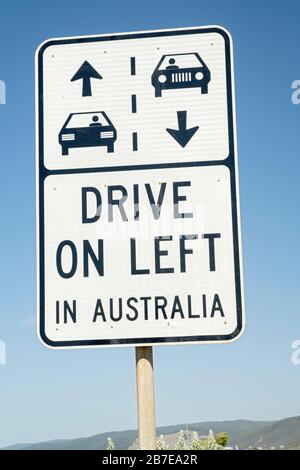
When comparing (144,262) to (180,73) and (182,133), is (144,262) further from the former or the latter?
(180,73)

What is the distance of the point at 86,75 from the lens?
3615 millimetres

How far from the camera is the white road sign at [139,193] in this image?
333 centimetres

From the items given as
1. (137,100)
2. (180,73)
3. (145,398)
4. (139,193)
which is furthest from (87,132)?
(145,398)

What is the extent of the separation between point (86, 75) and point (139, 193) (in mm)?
666

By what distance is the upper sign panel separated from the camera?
347 centimetres

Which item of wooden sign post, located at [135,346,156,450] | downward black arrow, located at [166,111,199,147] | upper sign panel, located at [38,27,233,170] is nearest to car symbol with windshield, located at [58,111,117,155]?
upper sign panel, located at [38,27,233,170]

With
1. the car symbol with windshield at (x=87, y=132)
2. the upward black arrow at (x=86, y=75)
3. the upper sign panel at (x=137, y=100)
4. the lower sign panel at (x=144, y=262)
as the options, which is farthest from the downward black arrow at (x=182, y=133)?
the upward black arrow at (x=86, y=75)

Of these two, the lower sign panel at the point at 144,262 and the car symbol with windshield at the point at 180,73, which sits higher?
the car symbol with windshield at the point at 180,73

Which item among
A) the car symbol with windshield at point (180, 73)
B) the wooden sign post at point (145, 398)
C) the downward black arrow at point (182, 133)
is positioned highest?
the car symbol with windshield at point (180, 73)

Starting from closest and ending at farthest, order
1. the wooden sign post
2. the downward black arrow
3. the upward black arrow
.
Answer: the wooden sign post < the downward black arrow < the upward black arrow

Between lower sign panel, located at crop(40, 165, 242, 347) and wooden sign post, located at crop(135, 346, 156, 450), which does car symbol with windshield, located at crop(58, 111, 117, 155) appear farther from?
wooden sign post, located at crop(135, 346, 156, 450)

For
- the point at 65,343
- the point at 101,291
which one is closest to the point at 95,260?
the point at 101,291

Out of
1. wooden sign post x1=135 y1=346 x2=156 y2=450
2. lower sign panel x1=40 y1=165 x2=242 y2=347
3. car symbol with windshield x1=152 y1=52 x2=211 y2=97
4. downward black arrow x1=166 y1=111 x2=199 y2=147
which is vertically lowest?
wooden sign post x1=135 y1=346 x2=156 y2=450

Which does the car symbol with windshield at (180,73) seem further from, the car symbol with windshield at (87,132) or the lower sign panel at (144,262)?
the lower sign panel at (144,262)
